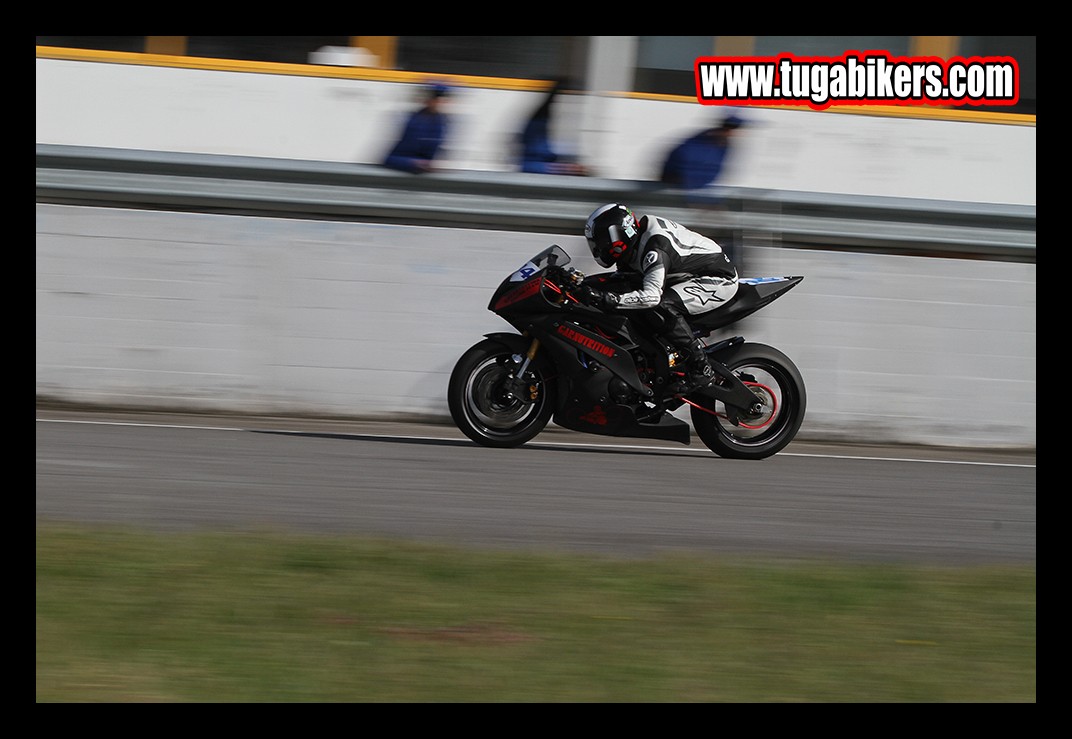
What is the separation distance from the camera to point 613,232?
8516 millimetres

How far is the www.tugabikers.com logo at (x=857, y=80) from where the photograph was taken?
40.8 feet

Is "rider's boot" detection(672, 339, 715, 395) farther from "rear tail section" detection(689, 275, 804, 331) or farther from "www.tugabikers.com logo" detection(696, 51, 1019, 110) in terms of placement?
"www.tugabikers.com logo" detection(696, 51, 1019, 110)

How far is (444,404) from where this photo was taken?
10320mm

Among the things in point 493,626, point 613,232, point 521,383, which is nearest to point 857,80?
point 613,232

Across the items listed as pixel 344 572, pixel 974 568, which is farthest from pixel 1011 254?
pixel 344 572

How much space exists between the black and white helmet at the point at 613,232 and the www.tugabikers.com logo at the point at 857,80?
4283mm

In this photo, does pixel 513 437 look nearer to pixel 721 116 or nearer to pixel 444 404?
pixel 444 404

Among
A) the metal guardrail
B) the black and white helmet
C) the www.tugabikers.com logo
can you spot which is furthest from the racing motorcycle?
the www.tugabikers.com logo

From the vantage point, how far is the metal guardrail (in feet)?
32.8

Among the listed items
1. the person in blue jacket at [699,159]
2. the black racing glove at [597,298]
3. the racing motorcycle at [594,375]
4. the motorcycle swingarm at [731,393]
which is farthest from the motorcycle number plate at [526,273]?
the person in blue jacket at [699,159]

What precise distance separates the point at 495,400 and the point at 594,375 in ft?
2.25

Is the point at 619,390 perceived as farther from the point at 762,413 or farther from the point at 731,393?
the point at 762,413

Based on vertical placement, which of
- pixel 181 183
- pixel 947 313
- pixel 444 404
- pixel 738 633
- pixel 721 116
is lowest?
pixel 738 633

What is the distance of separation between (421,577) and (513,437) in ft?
11.8
